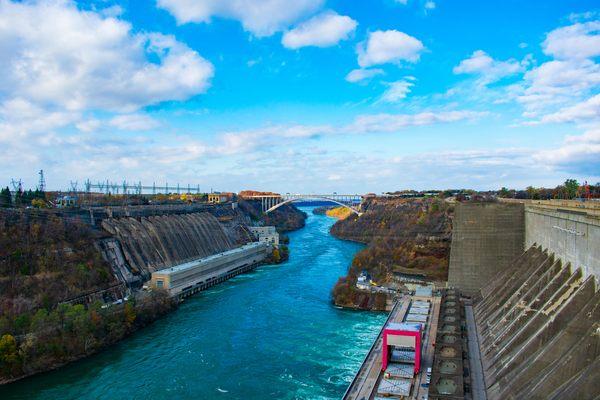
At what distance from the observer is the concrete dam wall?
25.7 meters

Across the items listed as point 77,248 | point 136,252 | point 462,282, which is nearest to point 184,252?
point 136,252

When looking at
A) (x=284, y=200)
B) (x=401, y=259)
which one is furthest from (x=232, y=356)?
(x=284, y=200)

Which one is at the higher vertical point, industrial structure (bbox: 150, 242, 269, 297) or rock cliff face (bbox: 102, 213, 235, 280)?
rock cliff face (bbox: 102, 213, 235, 280)

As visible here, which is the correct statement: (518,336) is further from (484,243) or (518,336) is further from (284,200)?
(284,200)

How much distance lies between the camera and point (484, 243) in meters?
26.1

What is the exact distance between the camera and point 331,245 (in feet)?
180

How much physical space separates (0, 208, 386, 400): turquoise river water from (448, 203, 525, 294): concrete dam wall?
5.69 m

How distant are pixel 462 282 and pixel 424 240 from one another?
21.2 feet

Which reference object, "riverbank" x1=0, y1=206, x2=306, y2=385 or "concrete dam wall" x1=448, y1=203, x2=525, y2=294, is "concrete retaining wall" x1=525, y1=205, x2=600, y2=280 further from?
"riverbank" x1=0, y1=206, x2=306, y2=385

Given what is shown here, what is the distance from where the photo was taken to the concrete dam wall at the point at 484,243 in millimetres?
25656

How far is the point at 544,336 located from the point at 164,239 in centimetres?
2808

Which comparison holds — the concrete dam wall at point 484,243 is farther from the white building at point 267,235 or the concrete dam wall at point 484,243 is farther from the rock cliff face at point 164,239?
the white building at point 267,235

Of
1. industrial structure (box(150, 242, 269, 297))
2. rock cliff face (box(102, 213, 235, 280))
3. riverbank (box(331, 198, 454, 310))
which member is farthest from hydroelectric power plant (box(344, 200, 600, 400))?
rock cliff face (box(102, 213, 235, 280))

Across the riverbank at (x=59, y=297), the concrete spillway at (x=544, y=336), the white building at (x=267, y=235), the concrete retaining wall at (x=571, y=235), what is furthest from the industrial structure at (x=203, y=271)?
the concrete retaining wall at (x=571, y=235)
